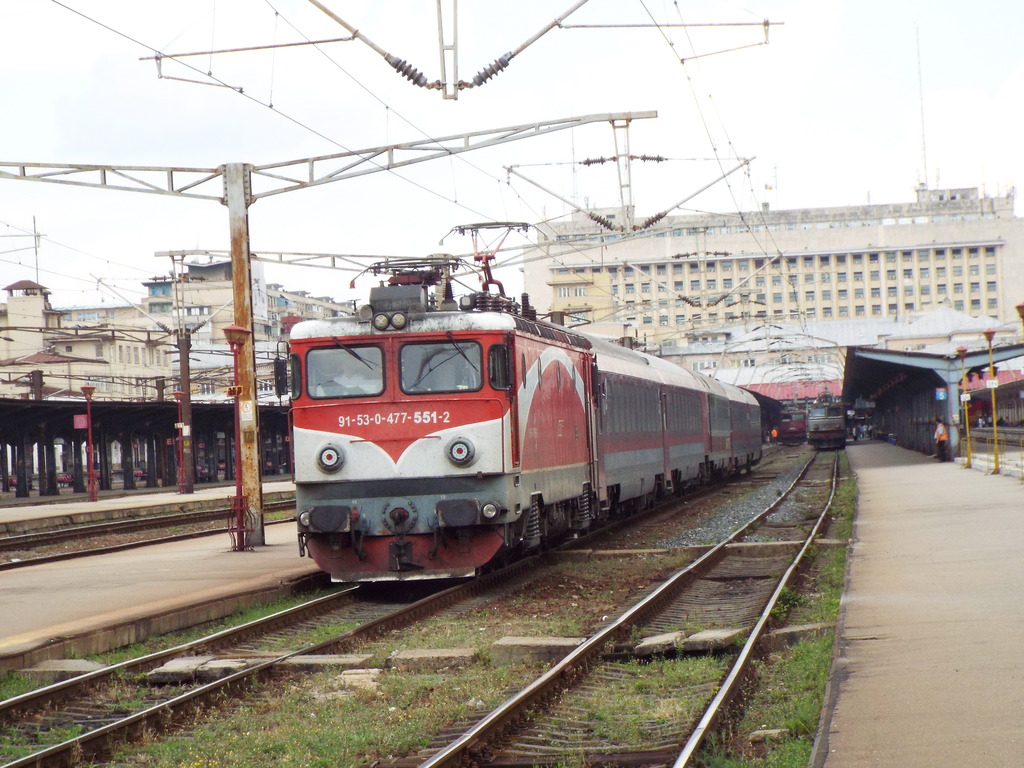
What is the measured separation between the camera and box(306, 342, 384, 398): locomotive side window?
1387 centimetres

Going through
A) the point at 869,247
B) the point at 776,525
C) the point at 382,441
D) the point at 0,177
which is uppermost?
the point at 869,247

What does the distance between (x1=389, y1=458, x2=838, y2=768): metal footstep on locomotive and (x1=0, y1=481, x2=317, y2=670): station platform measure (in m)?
4.04

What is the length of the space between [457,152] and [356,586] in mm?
6113

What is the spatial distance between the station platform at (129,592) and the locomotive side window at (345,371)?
221 centimetres

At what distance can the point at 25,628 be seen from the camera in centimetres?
1134

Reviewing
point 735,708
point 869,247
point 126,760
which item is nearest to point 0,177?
point 126,760

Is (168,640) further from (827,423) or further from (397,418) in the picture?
(827,423)

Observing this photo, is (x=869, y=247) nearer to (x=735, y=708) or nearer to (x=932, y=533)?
(x=932, y=533)

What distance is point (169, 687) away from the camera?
9148 millimetres

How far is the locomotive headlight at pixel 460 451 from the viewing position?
1337cm

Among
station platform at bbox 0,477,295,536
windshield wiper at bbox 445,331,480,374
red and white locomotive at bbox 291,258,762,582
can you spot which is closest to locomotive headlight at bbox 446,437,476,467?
red and white locomotive at bbox 291,258,762,582

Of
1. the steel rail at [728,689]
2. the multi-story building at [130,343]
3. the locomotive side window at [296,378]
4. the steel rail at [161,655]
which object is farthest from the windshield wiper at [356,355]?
the multi-story building at [130,343]

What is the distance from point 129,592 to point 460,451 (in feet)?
13.0

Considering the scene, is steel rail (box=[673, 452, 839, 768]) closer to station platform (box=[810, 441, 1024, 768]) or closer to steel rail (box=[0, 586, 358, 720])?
station platform (box=[810, 441, 1024, 768])
